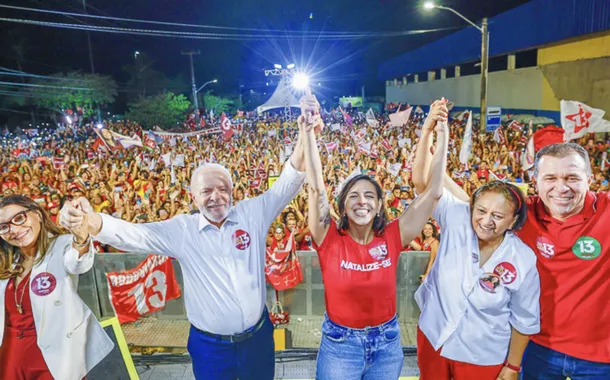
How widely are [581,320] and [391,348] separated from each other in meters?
1.07

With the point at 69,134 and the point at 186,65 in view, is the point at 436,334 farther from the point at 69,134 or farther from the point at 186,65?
the point at 186,65

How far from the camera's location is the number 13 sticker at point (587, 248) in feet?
7.59

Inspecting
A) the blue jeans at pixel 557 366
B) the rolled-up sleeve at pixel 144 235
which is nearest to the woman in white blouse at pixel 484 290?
the blue jeans at pixel 557 366

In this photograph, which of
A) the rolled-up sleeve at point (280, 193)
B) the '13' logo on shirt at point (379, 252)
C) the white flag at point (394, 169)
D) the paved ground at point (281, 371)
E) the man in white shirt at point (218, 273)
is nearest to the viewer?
the '13' logo on shirt at point (379, 252)

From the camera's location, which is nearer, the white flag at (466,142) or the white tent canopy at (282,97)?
the white flag at (466,142)

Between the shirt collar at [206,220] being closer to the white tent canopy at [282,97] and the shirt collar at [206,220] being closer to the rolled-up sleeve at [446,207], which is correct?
the rolled-up sleeve at [446,207]

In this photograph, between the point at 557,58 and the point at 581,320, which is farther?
the point at 557,58

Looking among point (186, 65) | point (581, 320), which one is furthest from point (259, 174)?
point (186, 65)

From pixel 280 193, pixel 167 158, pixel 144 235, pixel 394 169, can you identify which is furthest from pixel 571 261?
pixel 167 158

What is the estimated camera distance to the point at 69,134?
27469 mm

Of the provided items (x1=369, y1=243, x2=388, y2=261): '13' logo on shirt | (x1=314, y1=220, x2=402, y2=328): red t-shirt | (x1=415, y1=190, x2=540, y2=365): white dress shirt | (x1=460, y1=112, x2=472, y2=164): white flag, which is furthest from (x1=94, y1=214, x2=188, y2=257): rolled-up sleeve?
(x1=460, y1=112, x2=472, y2=164): white flag

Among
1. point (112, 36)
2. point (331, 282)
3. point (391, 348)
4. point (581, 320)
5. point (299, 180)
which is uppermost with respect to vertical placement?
point (112, 36)

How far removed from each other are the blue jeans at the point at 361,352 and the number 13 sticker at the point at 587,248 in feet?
3.63

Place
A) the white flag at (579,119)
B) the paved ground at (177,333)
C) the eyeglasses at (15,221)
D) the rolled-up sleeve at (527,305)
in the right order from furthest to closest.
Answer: the white flag at (579,119) < the paved ground at (177,333) < the eyeglasses at (15,221) < the rolled-up sleeve at (527,305)
